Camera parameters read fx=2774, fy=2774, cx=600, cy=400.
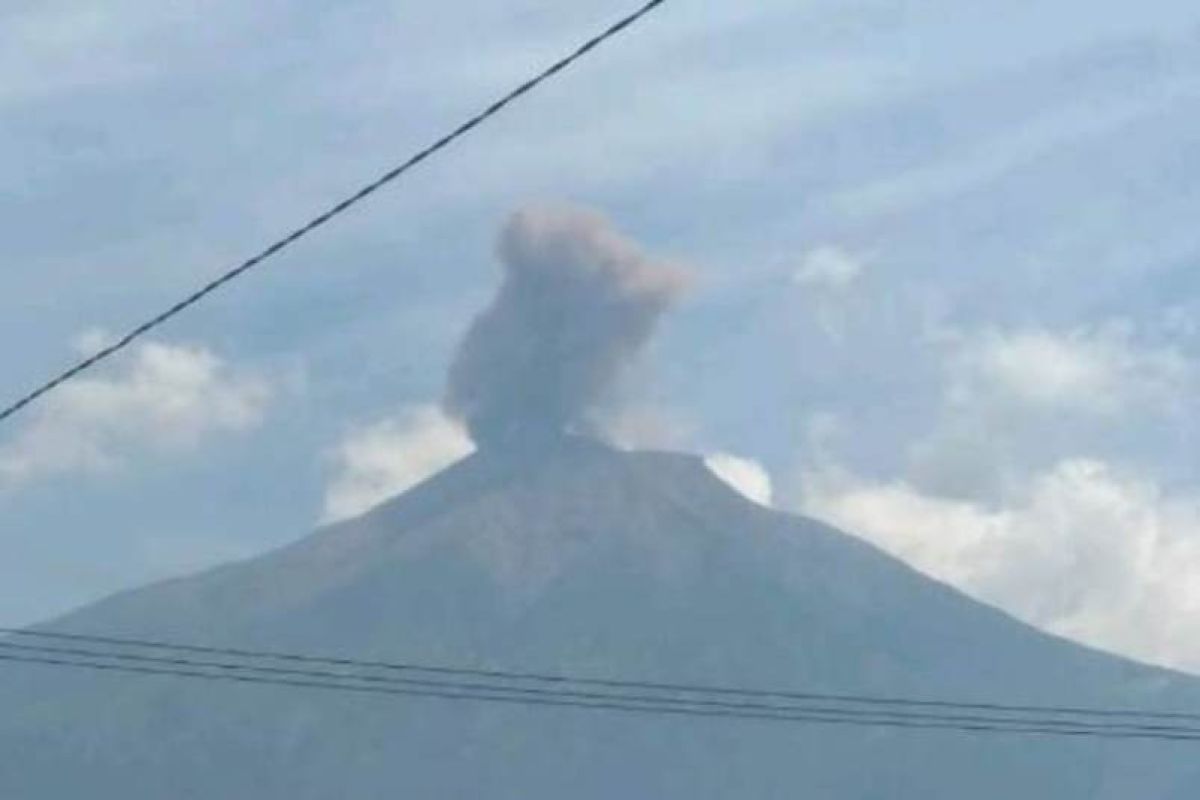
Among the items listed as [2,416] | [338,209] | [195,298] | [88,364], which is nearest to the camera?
[338,209]

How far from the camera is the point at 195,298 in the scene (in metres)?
25.6

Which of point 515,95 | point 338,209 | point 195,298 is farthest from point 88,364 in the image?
point 515,95

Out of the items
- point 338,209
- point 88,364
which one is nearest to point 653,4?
point 338,209

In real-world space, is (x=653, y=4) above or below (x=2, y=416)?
below

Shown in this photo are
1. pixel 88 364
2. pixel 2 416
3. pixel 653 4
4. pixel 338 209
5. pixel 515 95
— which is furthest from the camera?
pixel 2 416

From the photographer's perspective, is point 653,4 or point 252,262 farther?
point 252,262

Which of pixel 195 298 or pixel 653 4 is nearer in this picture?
pixel 653 4

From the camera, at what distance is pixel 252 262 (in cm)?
2430

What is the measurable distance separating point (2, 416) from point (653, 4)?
13198 millimetres

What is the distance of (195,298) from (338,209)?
3.18 m

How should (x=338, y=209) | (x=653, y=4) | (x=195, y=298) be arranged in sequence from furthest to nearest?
(x=195, y=298)
(x=338, y=209)
(x=653, y=4)

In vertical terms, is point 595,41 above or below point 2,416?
below

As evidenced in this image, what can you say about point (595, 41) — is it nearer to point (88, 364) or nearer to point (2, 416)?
point (88, 364)

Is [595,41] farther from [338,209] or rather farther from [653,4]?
[338,209]
